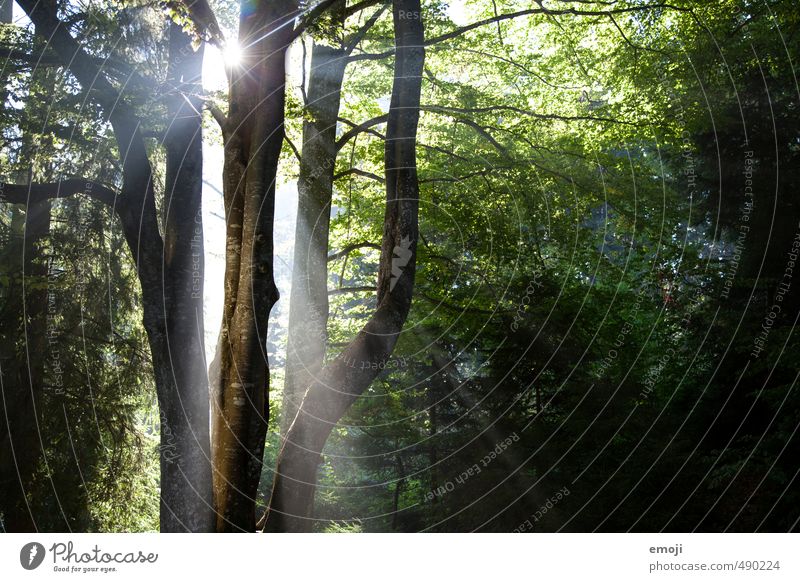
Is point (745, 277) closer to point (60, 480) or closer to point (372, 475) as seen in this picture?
point (60, 480)

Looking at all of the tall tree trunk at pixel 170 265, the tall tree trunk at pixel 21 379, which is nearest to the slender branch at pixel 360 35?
the tall tree trunk at pixel 170 265

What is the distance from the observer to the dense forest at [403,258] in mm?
6184

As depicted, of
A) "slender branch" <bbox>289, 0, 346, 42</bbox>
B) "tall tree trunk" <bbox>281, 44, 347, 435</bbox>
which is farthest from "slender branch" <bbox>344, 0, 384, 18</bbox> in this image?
"tall tree trunk" <bbox>281, 44, 347, 435</bbox>

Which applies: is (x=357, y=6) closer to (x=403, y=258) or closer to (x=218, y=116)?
(x=218, y=116)

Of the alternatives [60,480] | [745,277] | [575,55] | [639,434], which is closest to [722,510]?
[639,434]

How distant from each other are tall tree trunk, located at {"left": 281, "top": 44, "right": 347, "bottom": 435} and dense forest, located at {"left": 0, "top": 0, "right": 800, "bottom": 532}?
0.04 m

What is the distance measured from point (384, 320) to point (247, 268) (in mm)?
1344

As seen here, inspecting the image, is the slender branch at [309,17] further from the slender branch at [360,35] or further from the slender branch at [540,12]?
the slender branch at [360,35]

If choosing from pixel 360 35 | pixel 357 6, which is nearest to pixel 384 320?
pixel 357 6

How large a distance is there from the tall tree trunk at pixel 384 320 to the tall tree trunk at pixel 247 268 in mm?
521

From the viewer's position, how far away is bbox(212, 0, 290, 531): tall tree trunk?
19.6 ft

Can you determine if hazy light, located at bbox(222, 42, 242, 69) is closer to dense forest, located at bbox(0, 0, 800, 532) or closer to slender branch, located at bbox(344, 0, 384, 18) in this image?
dense forest, located at bbox(0, 0, 800, 532)

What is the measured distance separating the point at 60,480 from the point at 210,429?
4.93 metres

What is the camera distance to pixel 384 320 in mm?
6488
